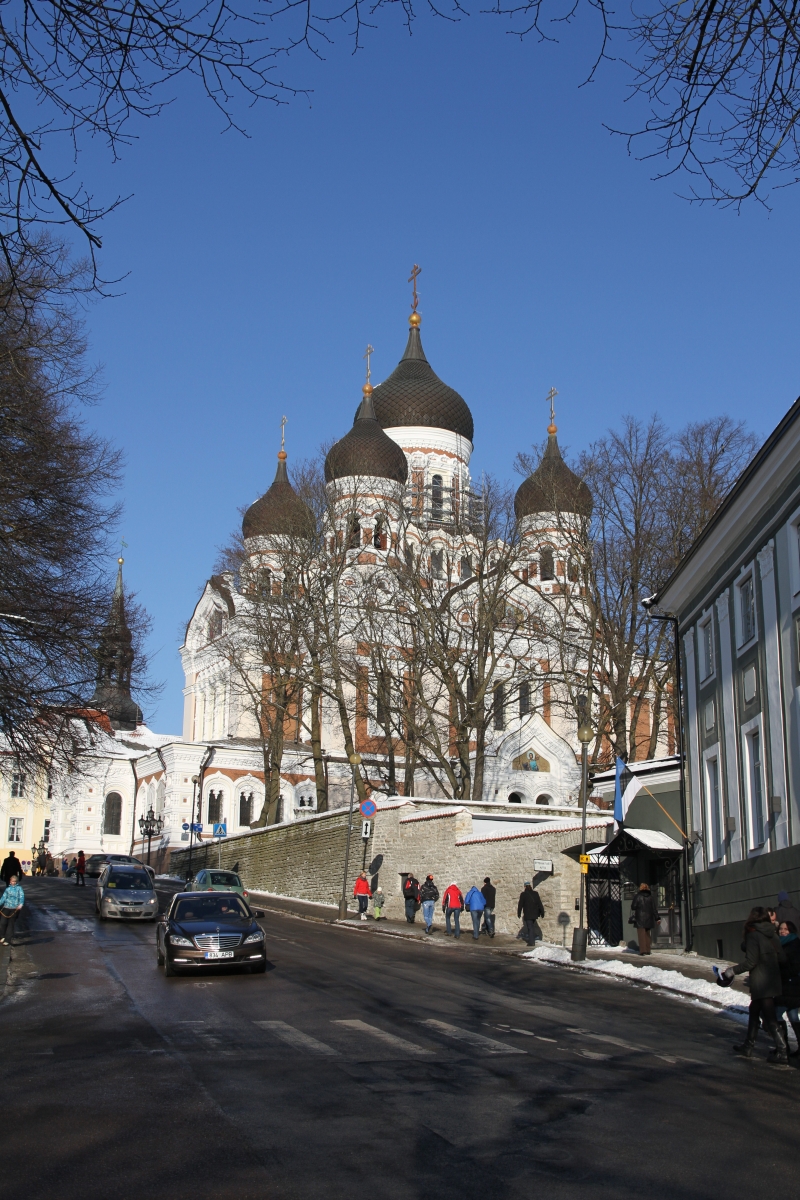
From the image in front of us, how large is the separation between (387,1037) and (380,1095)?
3586 mm

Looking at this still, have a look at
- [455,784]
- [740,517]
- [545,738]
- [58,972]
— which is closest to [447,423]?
[545,738]

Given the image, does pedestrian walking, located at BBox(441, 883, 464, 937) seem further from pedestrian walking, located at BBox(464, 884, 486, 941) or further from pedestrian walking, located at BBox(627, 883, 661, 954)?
pedestrian walking, located at BBox(627, 883, 661, 954)

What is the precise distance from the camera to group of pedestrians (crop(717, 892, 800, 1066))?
40.8 feet

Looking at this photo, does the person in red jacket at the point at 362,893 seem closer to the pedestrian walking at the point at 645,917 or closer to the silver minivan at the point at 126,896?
the silver minivan at the point at 126,896

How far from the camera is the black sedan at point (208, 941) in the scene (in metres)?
19.9

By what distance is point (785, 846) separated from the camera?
2111cm

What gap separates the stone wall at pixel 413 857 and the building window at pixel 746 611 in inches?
277

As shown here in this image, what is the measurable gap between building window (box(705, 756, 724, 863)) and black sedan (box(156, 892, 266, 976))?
950cm

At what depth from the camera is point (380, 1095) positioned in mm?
9742

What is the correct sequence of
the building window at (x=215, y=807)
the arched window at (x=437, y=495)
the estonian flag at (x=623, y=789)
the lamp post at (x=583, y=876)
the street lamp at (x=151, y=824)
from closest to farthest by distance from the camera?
1. the lamp post at (x=583, y=876)
2. the estonian flag at (x=623, y=789)
3. the arched window at (x=437, y=495)
4. the street lamp at (x=151, y=824)
5. the building window at (x=215, y=807)

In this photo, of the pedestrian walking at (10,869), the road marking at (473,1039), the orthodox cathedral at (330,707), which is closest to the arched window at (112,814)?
the orthodox cathedral at (330,707)

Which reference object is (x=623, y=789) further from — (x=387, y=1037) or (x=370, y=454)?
(x=370, y=454)

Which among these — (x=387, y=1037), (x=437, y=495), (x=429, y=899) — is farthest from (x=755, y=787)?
(x=437, y=495)

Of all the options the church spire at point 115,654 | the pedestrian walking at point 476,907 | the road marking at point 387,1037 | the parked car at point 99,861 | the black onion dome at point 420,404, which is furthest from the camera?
the black onion dome at point 420,404
